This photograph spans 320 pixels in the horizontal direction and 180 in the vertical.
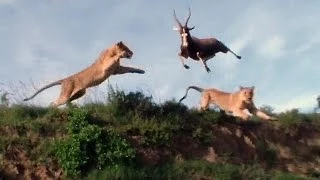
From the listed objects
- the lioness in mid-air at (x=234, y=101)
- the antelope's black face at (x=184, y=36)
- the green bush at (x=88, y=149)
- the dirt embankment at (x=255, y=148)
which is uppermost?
the antelope's black face at (x=184, y=36)

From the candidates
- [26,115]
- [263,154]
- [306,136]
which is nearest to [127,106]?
[26,115]

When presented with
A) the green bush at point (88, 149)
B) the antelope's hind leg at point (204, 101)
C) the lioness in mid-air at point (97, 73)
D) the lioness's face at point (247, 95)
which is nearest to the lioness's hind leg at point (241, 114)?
the lioness's face at point (247, 95)

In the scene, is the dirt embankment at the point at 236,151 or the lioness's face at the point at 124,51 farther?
the lioness's face at the point at 124,51

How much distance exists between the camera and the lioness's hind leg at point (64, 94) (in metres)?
20.2

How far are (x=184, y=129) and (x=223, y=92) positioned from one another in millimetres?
5443

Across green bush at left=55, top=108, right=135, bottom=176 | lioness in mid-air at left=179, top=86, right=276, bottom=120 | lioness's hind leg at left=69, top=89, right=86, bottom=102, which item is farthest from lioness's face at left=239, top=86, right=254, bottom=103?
green bush at left=55, top=108, right=135, bottom=176

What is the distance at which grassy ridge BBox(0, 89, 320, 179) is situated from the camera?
1661 cm

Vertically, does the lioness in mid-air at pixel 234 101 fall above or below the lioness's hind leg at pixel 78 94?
above

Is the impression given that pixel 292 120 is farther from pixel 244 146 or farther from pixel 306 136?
pixel 244 146

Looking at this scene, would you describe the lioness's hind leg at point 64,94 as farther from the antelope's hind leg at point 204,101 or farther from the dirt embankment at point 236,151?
the antelope's hind leg at point 204,101

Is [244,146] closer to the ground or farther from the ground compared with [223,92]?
closer to the ground

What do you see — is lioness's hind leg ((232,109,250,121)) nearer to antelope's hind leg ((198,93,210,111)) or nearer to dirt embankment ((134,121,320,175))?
dirt embankment ((134,121,320,175))

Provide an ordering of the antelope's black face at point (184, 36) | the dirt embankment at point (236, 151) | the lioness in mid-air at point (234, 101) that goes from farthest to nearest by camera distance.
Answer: the lioness in mid-air at point (234, 101), the antelope's black face at point (184, 36), the dirt embankment at point (236, 151)

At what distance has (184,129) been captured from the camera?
1930cm
